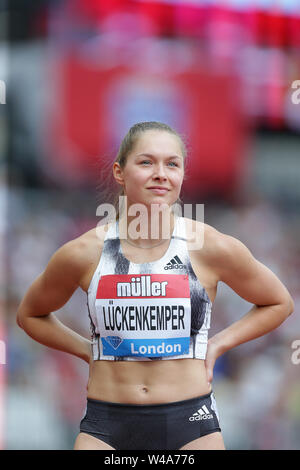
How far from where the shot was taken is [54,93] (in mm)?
13852

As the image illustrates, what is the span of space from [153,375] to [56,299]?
0.60 metres

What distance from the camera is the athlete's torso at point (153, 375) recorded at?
2.81 m

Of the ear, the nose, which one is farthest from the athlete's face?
the ear

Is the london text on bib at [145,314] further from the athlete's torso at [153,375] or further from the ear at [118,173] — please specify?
the ear at [118,173]

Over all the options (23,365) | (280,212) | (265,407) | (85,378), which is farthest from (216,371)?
(280,212)

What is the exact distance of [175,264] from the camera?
2.90m

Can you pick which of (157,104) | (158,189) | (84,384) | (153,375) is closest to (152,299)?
(153,375)

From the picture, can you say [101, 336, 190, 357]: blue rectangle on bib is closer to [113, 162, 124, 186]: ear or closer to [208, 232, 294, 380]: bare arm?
[208, 232, 294, 380]: bare arm

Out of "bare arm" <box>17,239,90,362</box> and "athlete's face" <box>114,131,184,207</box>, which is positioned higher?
"athlete's face" <box>114,131,184,207</box>

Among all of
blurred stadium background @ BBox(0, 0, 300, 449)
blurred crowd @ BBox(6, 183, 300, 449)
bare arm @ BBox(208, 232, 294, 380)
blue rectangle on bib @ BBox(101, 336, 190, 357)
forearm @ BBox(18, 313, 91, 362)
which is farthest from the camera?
blurred stadium background @ BBox(0, 0, 300, 449)

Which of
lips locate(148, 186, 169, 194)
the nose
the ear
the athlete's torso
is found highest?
the ear

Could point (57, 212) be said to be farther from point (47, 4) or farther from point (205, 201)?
point (47, 4)

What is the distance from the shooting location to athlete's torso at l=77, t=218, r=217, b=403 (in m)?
2.81

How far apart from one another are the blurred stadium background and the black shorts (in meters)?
7.05
